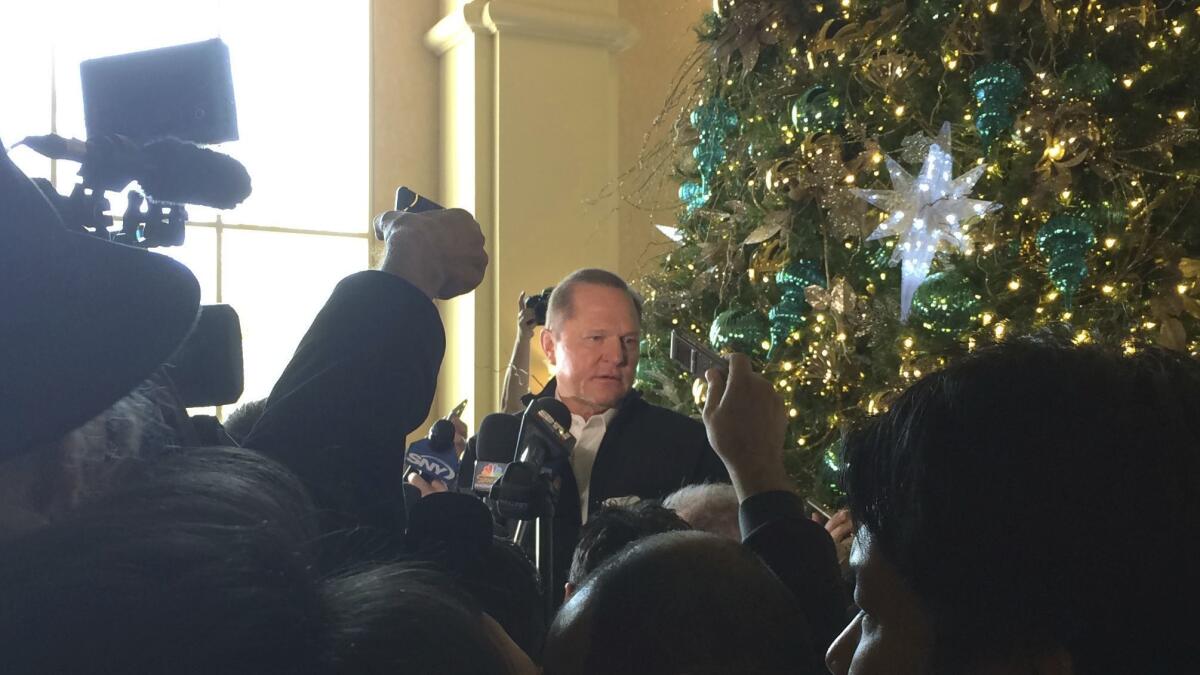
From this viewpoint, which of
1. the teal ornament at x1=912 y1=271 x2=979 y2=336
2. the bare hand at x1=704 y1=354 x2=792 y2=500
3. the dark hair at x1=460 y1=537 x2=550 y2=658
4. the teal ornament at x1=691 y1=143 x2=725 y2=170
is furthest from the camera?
the teal ornament at x1=691 y1=143 x2=725 y2=170

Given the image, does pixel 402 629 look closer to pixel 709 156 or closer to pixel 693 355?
pixel 693 355

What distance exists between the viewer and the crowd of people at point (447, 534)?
0.56m

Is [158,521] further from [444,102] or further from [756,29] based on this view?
[444,102]

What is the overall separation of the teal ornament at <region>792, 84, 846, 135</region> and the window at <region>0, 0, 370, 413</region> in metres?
3.51

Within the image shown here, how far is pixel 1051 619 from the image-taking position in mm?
772

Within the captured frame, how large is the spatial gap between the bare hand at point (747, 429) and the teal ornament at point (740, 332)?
1940 mm

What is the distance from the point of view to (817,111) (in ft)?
10.6

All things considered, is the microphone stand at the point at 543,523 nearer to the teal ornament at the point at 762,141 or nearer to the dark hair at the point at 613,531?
the dark hair at the point at 613,531

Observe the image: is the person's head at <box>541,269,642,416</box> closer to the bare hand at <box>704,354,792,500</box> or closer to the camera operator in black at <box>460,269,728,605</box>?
the camera operator in black at <box>460,269,728,605</box>

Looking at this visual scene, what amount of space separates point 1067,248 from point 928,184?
1.36 feet

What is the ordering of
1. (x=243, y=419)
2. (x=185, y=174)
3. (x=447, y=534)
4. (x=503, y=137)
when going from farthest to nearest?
(x=503, y=137) < (x=243, y=419) < (x=185, y=174) < (x=447, y=534)

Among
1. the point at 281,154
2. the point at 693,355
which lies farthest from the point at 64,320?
the point at 281,154

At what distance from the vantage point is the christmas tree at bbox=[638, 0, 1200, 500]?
2.86 metres

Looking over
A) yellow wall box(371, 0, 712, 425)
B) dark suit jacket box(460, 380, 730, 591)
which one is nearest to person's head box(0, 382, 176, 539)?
dark suit jacket box(460, 380, 730, 591)
